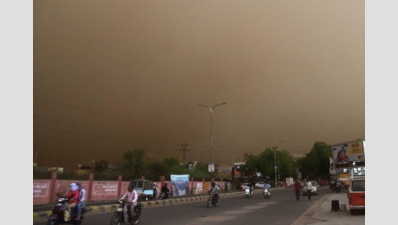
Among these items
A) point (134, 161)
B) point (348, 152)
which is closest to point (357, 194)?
point (348, 152)

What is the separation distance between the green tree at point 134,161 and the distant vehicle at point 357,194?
4278cm

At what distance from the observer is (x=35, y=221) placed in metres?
14.8

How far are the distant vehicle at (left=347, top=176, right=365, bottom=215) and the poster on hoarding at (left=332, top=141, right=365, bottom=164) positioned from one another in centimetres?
3804

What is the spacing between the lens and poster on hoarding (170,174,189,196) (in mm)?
40219

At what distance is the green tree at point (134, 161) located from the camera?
55.0 meters

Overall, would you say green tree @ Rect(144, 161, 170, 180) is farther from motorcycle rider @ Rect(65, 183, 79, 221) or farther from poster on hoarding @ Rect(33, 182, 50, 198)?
motorcycle rider @ Rect(65, 183, 79, 221)

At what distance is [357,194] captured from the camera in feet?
47.5

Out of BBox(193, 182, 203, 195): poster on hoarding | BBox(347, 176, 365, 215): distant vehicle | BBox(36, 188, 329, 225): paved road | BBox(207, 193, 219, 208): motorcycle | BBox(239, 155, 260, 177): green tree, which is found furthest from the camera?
BBox(239, 155, 260, 177): green tree

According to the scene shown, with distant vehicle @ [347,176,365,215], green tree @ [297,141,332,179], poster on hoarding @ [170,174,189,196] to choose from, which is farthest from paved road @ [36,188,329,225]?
green tree @ [297,141,332,179]

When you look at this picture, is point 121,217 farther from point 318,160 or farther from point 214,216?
point 318,160

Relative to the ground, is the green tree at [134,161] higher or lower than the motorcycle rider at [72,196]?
lower

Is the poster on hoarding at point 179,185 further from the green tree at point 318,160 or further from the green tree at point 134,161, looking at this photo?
the green tree at point 318,160

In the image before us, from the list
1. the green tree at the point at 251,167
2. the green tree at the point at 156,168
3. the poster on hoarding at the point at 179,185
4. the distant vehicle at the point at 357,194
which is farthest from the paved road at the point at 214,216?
the green tree at the point at 251,167

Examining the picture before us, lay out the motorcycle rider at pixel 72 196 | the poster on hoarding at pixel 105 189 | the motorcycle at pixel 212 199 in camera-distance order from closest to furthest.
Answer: the motorcycle rider at pixel 72 196 < the motorcycle at pixel 212 199 < the poster on hoarding at pixel 105 189
